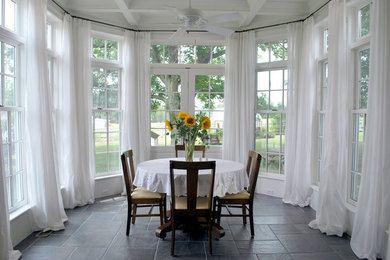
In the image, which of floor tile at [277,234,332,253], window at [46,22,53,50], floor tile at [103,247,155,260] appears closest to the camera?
floor tile at [103,247,155,260]

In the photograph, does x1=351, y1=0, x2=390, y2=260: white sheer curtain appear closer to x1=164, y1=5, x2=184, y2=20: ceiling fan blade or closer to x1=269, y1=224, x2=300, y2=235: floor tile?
x1=269, y1=224, x2=300, y2=235: floor tile

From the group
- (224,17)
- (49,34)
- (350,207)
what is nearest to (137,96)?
(49,34)

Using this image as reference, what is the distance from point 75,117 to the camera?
4.23 metres

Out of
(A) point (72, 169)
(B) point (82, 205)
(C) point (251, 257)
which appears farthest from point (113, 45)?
(C) point (251, 257)

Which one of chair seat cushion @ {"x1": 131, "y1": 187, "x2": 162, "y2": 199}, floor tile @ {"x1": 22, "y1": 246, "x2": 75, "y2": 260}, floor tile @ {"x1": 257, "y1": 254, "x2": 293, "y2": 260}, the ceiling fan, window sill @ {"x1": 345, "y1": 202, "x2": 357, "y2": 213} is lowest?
floor tile @ {"x1": 257, "y1": 254, "x2": 293, "y2": 260}

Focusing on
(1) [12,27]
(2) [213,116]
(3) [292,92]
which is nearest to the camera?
(1) [12,27]

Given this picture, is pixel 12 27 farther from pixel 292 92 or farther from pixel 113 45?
pixel 292 92

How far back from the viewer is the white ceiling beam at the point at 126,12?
409 centimetres

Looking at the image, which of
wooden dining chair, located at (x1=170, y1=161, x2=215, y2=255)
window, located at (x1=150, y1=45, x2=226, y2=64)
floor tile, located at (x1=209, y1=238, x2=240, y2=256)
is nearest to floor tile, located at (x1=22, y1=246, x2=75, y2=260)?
wooden dining chair, located at (x1=170, y1=161, x2=215, y2=255)

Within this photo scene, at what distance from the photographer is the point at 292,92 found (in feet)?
15.0

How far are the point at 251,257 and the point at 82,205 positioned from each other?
275cm

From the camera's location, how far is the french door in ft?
17.1

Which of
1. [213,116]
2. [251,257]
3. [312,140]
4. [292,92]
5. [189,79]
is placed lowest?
→ [251,257]

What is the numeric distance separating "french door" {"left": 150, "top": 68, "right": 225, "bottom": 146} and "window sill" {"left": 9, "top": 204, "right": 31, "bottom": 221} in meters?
2.41
